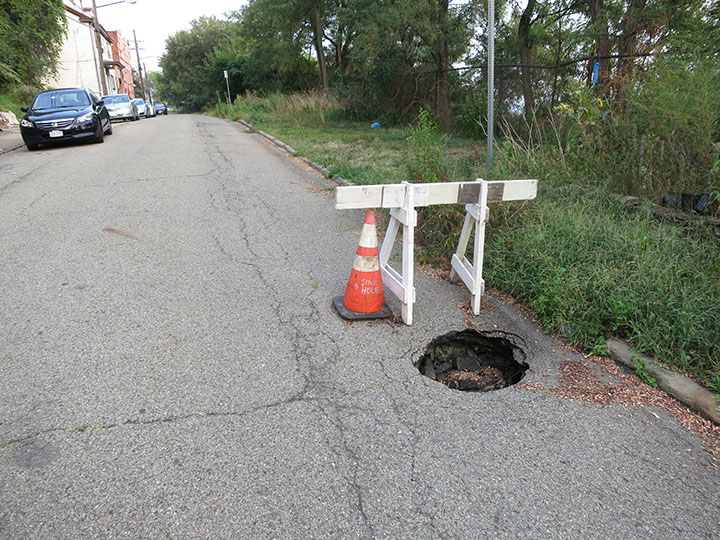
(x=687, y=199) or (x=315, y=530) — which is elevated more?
(x=687, y=199)

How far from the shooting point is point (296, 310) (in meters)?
4.33

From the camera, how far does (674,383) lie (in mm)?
3205

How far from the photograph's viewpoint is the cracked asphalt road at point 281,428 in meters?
2.28

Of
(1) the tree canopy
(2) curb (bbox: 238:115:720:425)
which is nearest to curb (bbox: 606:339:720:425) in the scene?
(2) curb (bbox: 238:115:720:425)

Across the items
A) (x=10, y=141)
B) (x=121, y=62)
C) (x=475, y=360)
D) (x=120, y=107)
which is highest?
(x=121, y=62)

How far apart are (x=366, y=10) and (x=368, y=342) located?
16.4 m

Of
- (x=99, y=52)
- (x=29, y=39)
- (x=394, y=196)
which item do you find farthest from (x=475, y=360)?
(x=99, y=52)

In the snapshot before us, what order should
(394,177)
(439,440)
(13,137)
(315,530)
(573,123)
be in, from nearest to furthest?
(315,530) → (439,440) → (573,123) → (394,177) → (13,137)

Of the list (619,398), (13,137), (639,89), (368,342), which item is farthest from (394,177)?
(13,137)

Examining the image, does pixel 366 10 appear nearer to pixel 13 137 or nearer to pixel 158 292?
pixel 13 137

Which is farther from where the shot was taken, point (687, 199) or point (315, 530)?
point (687, 199)

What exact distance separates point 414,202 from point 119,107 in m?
28.9

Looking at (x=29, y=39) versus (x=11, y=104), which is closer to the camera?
(x=11, y=104)

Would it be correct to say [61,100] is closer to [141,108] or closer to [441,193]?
[441,193]
